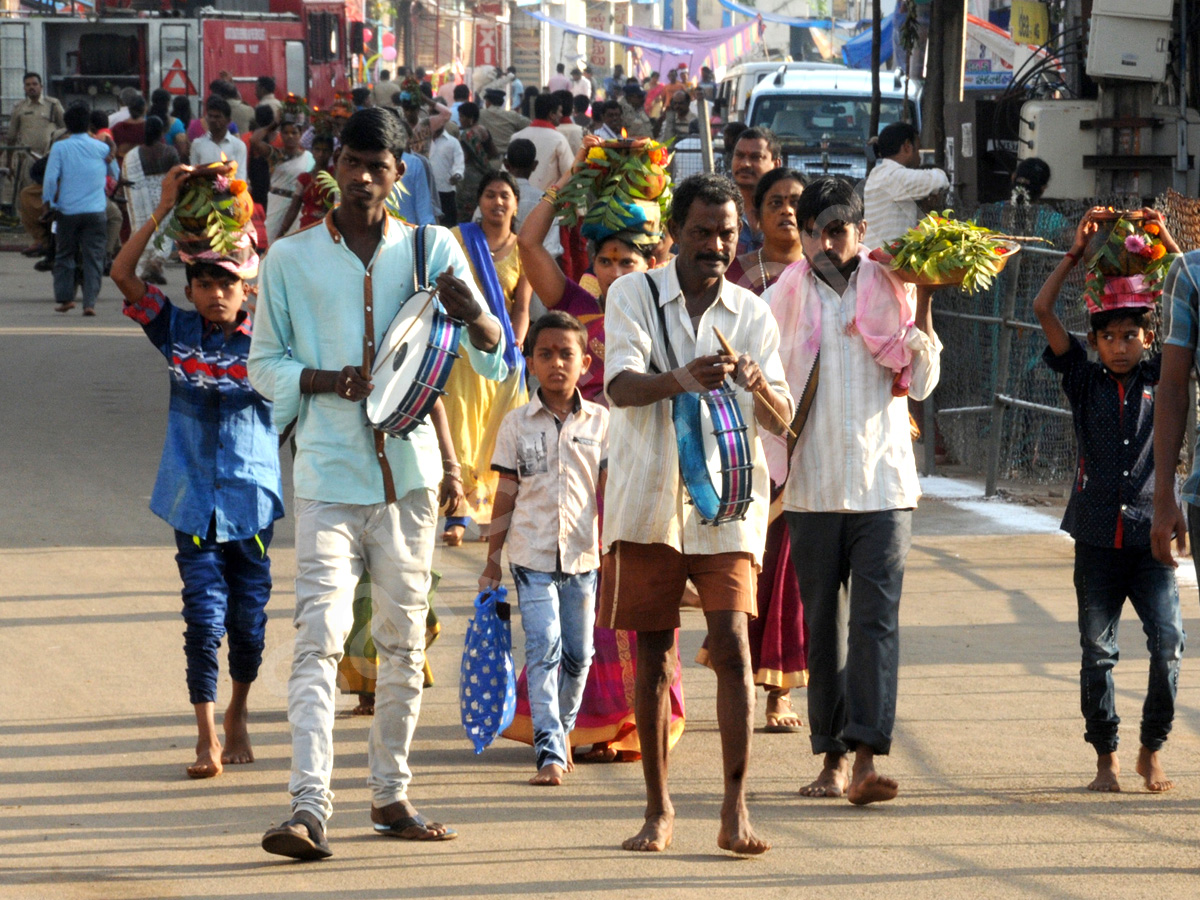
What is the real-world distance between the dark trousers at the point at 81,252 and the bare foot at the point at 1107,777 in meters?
13.8

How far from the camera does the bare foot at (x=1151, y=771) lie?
538cm

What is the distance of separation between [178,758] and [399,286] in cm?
190

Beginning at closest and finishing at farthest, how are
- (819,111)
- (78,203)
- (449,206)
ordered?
(78,203) < (819,111) < (449,206)

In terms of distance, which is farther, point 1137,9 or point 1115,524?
point 1137,9

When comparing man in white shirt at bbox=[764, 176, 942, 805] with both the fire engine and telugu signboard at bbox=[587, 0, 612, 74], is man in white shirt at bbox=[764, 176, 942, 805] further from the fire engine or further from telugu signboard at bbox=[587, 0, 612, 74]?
telugu signboard at bbox=[587, 0, 612, 74]

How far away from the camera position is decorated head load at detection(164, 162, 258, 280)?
548cm

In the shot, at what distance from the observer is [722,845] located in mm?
4703

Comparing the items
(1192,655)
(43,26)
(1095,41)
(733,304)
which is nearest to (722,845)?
(733,304)

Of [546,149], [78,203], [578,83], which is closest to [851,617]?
[546,149]

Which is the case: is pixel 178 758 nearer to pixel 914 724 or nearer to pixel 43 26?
pixel 914 724

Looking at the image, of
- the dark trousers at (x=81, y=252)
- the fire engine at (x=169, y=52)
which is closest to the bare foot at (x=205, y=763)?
the dark trousers at (x=81, y=252)

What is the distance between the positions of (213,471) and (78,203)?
1237 centimetres

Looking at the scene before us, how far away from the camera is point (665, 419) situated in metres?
4.76

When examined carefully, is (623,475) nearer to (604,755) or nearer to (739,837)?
(739,837)
